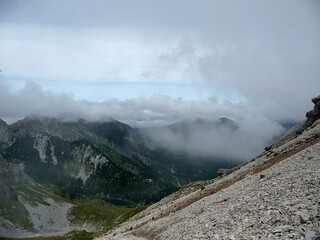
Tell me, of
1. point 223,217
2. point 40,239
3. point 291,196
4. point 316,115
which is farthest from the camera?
point 40,239

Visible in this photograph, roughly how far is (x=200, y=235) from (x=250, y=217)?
4262mm

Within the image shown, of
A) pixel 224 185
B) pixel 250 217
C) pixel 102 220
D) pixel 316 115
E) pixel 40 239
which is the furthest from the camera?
pixel 102 220

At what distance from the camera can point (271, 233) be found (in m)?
13.6

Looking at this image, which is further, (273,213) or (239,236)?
(273,213)

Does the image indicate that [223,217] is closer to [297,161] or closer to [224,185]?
[297,161]

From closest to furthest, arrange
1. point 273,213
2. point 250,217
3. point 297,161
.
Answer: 1. point 273,213
2. point 250,217
3. point 297,161

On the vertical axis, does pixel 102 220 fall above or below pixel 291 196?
below

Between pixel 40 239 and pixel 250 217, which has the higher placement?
pixel 250 217

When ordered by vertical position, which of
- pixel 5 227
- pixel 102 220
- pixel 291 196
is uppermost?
pixel 291 196

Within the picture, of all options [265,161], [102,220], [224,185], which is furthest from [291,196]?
[102,220]

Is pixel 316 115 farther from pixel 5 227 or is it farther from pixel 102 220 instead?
pixel 5 227

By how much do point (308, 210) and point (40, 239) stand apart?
185946 mm

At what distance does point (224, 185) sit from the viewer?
1778 inches

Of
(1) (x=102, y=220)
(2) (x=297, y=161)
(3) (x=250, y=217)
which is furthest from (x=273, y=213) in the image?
(1) (x=102, y=220)
